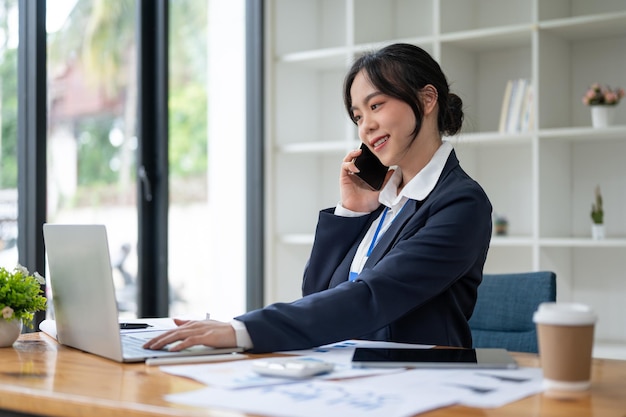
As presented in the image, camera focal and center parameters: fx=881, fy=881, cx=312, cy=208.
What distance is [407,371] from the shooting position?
1316mm

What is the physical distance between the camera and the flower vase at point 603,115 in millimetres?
3326

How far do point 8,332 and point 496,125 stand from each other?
2563 millimetres

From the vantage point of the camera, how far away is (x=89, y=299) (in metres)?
1.54

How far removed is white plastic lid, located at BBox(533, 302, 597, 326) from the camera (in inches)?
44.4

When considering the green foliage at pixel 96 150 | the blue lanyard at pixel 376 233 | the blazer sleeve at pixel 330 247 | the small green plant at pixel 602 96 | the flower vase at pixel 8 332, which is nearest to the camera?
the flower vase at pixel 8 332

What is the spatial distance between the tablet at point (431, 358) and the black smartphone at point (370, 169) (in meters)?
0.78

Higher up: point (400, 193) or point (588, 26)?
point (588, 26)

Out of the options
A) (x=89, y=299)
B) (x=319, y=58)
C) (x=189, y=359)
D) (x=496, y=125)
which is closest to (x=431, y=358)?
(x=189, y=359)

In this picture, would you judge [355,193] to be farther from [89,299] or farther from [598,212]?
[598,212]

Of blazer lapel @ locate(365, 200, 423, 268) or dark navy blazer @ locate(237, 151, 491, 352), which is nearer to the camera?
dark navy blazer @ locate(237, 151, 491, 352)

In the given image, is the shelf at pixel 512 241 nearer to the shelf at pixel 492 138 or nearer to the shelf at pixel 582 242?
the shelf at pixel 582 242

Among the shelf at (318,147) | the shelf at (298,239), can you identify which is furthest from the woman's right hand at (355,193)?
the shelf at (298,239)

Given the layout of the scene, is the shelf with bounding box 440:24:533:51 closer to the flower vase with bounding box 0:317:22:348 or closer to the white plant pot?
the white plant pot

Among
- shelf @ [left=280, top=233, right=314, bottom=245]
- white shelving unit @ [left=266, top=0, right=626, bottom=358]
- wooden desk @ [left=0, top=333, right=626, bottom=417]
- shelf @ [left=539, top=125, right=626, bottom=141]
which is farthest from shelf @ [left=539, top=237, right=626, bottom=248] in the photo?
wooden desk @ [left=0, top=333, right=626, bottom=417]
